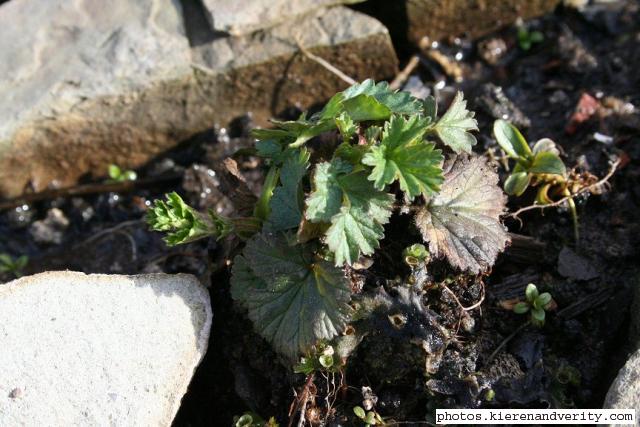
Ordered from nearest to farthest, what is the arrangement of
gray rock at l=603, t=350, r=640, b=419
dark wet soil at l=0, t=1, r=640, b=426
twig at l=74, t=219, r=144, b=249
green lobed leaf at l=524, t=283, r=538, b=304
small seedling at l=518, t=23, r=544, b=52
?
gray rock at l=603, t=350, r=640, b=419
dark wet soil at l=0, t=1, r=640, b=426
green lobed leaf at l=524, t=283, r=538, b=304
twig at l=74, t=219, r=144, b=249
small seedling at l=518, t=23, r=544, b=52

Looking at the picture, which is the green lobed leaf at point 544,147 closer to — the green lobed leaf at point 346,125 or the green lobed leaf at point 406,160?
the green lobed leaf at point 406,160

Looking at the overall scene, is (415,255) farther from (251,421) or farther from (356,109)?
(251,421)

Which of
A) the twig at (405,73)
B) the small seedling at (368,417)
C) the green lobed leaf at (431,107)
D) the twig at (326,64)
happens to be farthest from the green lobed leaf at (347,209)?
the twig at (405,73)

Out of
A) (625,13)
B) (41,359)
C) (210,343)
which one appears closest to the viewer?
(41,359)

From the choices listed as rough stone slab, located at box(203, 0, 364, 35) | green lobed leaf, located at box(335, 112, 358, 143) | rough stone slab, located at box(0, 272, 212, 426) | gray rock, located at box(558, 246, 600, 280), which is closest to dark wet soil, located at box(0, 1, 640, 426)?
gray rock, located at box(558, 246, 600, 280)

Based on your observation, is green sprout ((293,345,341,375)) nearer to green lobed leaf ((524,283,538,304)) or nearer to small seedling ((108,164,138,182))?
green lobed leaf ((524,283,538,304))

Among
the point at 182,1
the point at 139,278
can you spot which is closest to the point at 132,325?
the point at 139,278

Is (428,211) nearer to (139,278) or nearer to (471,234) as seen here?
(471,234)

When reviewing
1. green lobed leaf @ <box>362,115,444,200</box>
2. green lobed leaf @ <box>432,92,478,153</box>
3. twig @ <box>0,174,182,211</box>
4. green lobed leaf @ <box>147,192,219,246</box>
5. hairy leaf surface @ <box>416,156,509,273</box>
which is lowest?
twig @ <box>0,174,182,211</box>
